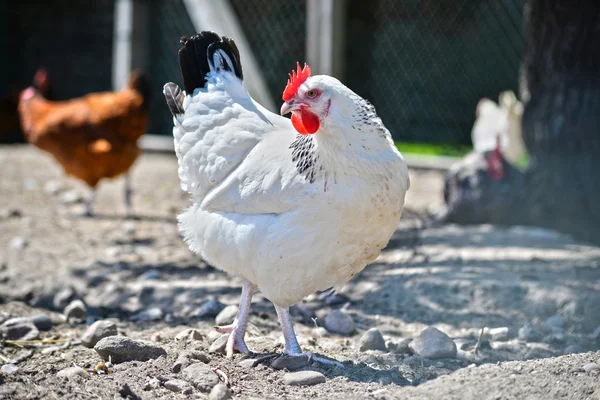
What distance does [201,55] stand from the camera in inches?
154

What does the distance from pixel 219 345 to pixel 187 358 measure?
299mm

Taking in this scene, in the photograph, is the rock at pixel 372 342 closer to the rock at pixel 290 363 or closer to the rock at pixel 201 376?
the rock at pixel 290 363

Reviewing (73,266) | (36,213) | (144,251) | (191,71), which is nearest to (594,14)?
(191,71)

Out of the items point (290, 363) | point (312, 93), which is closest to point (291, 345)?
point (290, 363)

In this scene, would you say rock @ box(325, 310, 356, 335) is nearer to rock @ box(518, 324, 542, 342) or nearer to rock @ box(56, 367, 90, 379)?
rock @ box(518, 324, 542, 342)

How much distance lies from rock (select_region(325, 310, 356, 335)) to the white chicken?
22.7 inches

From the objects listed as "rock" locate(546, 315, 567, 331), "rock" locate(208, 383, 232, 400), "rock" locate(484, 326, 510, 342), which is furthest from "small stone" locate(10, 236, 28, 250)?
"rock" locate(546, 315, 567, 331)

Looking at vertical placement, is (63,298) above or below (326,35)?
below

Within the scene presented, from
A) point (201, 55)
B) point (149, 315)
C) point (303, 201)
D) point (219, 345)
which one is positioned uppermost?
point (201, 55)

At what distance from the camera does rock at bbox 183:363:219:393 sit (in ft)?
9.46

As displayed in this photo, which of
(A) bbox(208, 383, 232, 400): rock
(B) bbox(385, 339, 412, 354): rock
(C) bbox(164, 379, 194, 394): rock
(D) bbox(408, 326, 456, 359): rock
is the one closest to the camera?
(A) bbox(208, 383, 232, 400): rock

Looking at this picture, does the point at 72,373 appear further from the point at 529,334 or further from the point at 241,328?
the point at 529,334

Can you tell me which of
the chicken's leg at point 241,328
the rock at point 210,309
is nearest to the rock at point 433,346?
the chicken's leg at point 241,328

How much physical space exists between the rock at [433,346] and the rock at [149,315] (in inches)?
60.6
